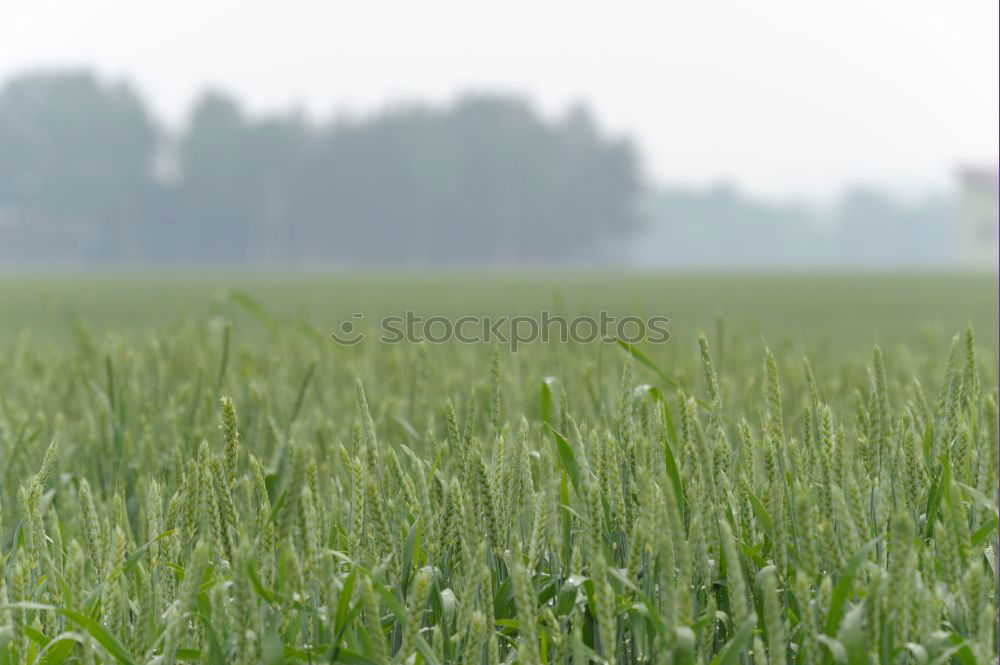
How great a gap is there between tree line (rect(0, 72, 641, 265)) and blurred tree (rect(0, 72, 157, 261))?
97mm

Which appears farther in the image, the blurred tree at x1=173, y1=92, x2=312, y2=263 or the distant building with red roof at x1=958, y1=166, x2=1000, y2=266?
the distant building with red roof at x1=958, y1=166, x2=1000, y2=266

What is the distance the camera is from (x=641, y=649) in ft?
4.59

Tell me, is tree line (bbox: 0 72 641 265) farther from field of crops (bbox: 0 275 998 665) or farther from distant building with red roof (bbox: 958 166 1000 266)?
field of crops (bbox: 0 275 998 665)

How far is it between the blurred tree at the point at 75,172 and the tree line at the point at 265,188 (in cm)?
10

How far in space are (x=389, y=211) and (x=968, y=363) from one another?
243 ft

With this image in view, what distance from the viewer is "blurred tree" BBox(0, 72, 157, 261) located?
71.9m

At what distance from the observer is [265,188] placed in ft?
243

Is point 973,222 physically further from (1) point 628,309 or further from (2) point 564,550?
(2) point 564,550

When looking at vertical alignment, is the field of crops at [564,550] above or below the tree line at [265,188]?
below

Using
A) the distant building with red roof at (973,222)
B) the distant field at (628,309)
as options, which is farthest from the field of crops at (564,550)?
the distant building with red roof at (973,222)

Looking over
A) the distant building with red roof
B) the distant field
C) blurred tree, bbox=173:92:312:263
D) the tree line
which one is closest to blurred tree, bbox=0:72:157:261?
the tree line

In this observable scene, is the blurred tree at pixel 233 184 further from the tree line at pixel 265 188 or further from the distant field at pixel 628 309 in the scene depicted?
the distant field at pixel 628 309

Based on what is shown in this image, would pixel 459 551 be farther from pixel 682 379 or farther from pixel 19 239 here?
pixel 19 239

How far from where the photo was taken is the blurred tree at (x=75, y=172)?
2830 inches
